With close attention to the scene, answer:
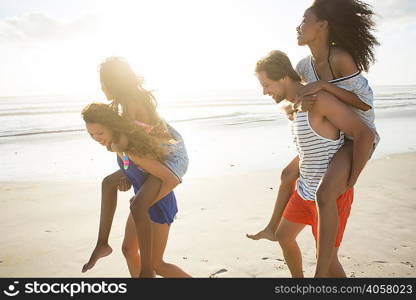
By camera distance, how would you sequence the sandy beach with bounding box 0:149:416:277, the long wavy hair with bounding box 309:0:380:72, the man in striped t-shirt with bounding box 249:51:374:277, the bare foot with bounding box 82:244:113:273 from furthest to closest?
the sandy beach with bounding box 0:149:416:277 < the bare foot with bounding box 82:244:113:273 < the long wavy hair with bounding box 309:0:380:72 < the man in striped t-shirt with bounding box 249:51:374:277

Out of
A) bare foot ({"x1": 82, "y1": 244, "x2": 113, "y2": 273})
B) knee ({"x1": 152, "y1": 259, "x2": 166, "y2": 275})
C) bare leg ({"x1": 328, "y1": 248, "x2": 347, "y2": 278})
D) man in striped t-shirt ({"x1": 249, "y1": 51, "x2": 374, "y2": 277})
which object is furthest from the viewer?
knee ({"x1": 152, "y1": 259, "x2": 166, "y2": 275})

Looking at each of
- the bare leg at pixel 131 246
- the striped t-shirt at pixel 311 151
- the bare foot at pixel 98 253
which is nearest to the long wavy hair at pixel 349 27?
the striped t-shirt at pixel 311 151

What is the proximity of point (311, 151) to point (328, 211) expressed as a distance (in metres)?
0.46

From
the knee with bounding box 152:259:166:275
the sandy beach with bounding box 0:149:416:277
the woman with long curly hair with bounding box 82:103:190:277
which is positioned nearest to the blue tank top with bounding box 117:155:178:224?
the woman with long curly hair with bounding box 82:103:190:277

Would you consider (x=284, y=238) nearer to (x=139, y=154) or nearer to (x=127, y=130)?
(x=139, y=154)

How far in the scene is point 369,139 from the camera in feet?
8.09

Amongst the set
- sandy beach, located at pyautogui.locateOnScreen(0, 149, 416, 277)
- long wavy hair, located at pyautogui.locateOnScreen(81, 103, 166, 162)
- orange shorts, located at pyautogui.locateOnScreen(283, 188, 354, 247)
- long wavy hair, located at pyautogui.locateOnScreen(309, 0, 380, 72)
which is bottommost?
sandy beach, located at pyautogui.locateOnScreen(0, 149, 416, 277)

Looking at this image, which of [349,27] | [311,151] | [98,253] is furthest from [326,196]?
[98,253]

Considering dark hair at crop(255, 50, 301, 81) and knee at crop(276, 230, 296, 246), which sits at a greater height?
dark hair at crop(255, 50, 301, 81)

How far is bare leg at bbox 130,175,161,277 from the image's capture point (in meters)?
2.71

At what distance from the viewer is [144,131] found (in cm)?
284

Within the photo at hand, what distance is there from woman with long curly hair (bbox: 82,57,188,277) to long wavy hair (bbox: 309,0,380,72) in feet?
4.45

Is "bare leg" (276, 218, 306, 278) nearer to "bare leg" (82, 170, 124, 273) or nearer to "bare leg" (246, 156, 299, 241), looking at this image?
"bare leg" (246, 156, 299, 241)

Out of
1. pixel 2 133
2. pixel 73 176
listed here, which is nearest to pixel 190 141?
pixel 73 176
